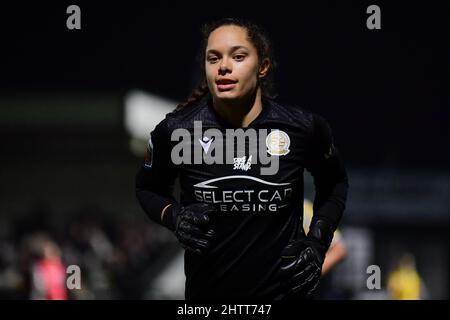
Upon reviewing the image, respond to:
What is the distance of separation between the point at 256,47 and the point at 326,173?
2.82 ft

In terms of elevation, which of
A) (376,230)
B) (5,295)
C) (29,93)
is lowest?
(376,230)

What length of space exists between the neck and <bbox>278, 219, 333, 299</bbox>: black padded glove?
0.70 metres

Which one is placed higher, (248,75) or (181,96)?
(248,75)

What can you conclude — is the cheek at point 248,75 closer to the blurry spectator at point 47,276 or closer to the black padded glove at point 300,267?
the black padded glove at point 300,267

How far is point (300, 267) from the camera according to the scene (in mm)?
5184

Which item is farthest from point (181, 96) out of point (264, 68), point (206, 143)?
point (206, 143)

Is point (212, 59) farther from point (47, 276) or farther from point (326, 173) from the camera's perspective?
point (47, 276)

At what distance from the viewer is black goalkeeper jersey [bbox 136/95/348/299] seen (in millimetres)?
5258

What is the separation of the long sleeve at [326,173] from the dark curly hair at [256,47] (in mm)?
354

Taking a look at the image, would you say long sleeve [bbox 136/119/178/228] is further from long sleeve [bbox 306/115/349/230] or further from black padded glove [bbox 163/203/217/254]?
long sleeve [bbox 306/115/349/230]

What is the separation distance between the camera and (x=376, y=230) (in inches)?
1179
